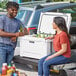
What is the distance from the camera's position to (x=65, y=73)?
6.32 meters

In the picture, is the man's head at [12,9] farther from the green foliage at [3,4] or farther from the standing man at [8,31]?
the green foliage at [3,4]

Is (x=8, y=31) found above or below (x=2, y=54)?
above

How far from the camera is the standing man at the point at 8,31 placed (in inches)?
232

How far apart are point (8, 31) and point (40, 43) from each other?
78 cm

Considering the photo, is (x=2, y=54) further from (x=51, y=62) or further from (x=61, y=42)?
(x=61, y=42)

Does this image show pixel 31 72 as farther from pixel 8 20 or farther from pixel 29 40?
pixel 8 20

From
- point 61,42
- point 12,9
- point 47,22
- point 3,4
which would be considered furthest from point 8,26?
point 3,4

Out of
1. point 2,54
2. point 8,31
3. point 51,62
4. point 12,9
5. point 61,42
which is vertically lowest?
point 51,62

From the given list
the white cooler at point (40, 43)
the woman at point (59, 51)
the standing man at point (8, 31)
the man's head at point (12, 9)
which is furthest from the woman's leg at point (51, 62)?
the man's head at point (12, 9)

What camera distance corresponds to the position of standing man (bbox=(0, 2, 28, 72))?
19.3 feet

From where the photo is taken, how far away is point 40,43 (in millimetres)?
6473

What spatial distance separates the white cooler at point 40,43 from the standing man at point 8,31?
0.56m

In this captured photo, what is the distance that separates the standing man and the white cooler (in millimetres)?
556

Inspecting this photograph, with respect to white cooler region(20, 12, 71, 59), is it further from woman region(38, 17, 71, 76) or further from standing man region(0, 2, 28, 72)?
standing man region(0, 2, 28, 72)
